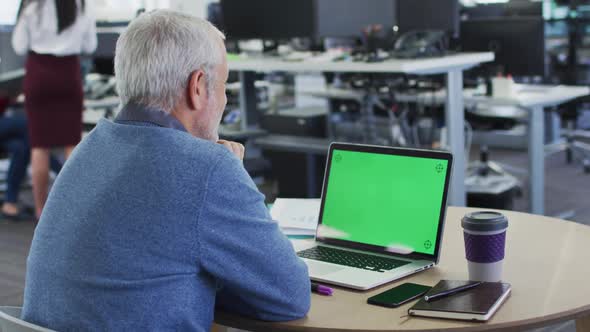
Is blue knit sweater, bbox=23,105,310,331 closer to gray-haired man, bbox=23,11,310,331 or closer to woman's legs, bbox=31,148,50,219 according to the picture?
gray-haired man, bbox=23,11,310,331

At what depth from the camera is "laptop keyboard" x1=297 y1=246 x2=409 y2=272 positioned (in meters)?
1.74

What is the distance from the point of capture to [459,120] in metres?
4.32

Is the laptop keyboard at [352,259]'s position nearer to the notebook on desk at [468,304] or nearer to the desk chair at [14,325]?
the notebook on desk at [468,304]

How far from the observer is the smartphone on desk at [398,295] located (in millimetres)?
1513

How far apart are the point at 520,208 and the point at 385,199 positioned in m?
3.56

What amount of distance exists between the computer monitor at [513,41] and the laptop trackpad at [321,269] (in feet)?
11.2

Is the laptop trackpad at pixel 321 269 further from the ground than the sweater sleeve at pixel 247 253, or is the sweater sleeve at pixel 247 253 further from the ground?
the sweater sleeve at pixel 247 253

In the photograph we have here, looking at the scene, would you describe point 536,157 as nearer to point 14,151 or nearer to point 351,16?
point 351,16

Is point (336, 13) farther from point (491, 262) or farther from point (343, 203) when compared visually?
point (491, 262)

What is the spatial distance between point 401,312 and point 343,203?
1.59 feet

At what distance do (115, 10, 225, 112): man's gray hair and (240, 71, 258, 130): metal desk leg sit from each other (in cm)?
382

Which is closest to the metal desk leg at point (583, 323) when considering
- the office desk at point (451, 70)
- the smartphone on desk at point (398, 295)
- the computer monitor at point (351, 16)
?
the smartphone on desk at point (398, 295)

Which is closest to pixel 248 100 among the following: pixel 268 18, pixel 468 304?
pixel 268 18

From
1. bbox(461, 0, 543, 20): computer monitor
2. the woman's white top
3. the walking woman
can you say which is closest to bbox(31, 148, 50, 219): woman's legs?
the walking woman
